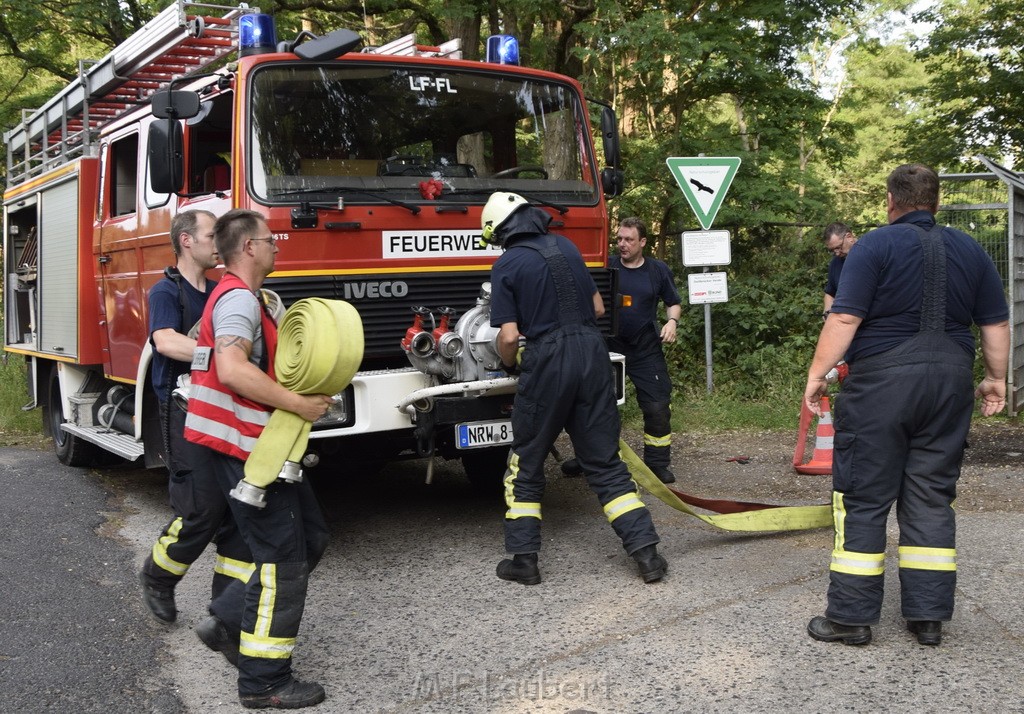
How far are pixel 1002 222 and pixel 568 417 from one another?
20.3 feet

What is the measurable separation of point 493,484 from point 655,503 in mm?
1208

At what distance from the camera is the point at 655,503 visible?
21.6 feet

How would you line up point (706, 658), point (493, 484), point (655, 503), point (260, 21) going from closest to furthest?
point (706, 658) < point (260, 21) < point (655, 503) < point (493, 484)

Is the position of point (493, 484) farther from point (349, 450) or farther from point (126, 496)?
point (126, 496)

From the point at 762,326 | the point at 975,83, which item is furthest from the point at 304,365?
the point at 975,83

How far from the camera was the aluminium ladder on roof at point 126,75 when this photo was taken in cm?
663

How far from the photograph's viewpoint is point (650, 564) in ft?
16.0

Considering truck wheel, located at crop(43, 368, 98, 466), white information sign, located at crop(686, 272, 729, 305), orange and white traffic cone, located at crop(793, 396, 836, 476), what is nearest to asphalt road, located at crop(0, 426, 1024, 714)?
orange and white traffic cone, located at crop(793, 396, 836, 476)

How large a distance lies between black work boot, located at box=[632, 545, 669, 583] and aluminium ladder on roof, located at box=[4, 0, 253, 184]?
365 cm

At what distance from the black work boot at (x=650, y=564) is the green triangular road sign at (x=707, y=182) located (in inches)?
198

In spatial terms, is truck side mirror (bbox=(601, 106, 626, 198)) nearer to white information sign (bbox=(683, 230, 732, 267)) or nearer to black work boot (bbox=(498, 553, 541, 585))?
black work boot (bbox=(498, 553, 541, 585))

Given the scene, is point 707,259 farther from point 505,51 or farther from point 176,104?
point 176,104

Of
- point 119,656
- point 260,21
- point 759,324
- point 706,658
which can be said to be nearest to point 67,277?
point 260,21

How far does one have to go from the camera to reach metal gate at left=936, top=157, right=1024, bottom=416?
29.8 feet
